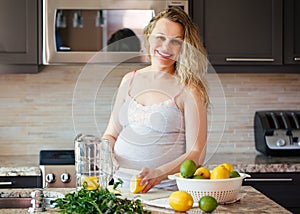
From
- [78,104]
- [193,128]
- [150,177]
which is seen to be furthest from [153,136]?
[78,104]

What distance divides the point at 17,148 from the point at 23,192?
66.8 inches

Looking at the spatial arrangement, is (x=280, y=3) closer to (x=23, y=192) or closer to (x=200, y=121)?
(x=200, y=121)

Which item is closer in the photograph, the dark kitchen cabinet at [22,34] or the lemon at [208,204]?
the lemon at [208,204]

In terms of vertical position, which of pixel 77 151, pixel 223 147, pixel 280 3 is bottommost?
pixel 223 147

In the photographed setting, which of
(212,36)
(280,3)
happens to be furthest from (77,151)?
(280,3)

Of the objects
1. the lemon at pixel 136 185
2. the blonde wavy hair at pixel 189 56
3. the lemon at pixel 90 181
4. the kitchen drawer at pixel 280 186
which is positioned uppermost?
the blonde wavy hair at pixel 189 56

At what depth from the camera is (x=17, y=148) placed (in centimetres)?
400

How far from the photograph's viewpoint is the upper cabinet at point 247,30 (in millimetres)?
3762

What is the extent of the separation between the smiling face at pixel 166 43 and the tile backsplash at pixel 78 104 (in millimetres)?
1339

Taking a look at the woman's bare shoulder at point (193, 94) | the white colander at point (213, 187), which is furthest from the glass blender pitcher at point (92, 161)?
the woman's bare shoulder at point (193, 94)

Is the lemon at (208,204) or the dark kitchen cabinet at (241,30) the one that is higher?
the dark kitchen cabinet at (241,30)

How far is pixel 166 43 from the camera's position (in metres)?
2.52

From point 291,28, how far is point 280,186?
99cm

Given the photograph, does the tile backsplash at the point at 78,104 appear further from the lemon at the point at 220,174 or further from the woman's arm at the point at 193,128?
the lemon at the point at 220,174
